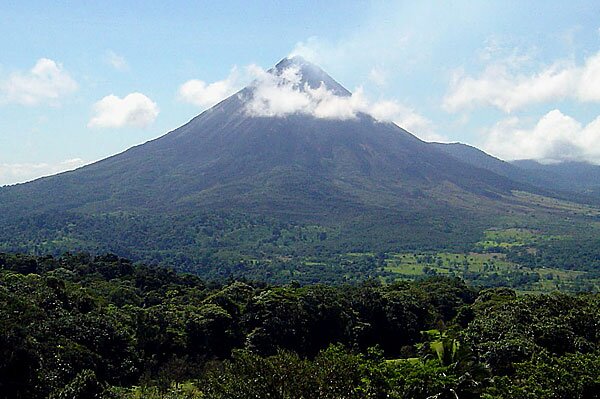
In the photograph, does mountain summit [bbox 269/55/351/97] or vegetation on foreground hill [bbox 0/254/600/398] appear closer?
vegetation on foreground hill [bbox 0/254/600/398]

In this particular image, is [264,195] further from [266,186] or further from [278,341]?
[278,341]

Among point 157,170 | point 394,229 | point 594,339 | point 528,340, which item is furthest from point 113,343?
point 157,170

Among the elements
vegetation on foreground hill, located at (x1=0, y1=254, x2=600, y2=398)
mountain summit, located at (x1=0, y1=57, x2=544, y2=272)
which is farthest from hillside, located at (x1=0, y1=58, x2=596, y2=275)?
vegetation on foreground hill, located at (x1=0, y1=254, x2=600, y2=398)

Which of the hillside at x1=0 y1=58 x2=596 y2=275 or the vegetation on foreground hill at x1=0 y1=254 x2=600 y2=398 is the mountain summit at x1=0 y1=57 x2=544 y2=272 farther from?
the vegetation on foreground hill at x1=0 y1=254 x2=600 y2=398

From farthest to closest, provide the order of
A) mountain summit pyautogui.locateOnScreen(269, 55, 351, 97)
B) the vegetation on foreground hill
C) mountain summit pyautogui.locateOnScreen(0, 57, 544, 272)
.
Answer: mountain summit pyautogui.locateOnScreen(269, 55, 351, 97), mountain summit pyautogui.locateOnScreen(0, 57, 544, 272), the vegetation on foreground hill

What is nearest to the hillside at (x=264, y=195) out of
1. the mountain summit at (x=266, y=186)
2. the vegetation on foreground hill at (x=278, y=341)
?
the mountain summit at (x=266, y=186)

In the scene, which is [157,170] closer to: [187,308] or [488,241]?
[488,241]

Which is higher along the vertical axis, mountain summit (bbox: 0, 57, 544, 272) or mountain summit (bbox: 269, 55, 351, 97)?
mountain summit (bbox: 269, 55, 351, 97)
